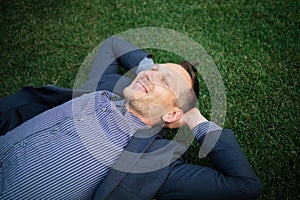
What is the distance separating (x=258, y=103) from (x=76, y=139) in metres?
1.40

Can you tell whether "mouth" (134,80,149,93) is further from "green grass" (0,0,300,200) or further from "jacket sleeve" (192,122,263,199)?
"green grass" (0,0,300,200)

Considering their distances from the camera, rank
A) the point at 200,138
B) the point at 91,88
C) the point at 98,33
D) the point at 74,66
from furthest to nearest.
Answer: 1. the point at 98,33
2. the point at 74,66
3. the point at 91,88
4. the point at 200,138

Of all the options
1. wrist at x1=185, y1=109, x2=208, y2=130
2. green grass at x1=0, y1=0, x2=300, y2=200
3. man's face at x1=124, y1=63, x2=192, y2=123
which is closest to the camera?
man's face at x1=124, y1=63, x2=192, y2=123

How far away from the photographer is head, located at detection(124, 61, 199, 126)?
1.87m

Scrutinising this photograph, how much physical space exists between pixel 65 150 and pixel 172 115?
26.3 inches

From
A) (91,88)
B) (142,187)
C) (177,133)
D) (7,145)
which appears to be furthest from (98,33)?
(142,187)

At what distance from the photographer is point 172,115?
1928 mm

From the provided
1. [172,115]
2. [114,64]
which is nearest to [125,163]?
[172,115]

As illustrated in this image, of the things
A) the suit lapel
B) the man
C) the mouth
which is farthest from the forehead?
the suit lapel

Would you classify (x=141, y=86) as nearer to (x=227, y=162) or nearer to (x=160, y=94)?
(x=160, y=94)

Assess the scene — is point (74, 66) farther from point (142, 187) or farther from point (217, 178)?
point (217, 178)

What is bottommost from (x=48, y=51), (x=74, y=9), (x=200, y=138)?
(x=200, y=138)

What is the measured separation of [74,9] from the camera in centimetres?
300

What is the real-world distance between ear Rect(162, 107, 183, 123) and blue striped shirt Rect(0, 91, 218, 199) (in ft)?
0.51
